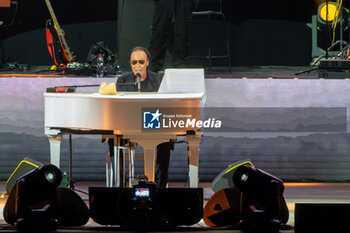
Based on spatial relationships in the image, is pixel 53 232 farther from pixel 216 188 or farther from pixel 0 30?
pixel 0 30

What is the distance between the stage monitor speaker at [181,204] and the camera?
15.4 feet

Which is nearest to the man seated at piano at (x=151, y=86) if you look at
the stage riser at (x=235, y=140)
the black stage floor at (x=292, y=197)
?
the black stage floor at (x=292, y=197)

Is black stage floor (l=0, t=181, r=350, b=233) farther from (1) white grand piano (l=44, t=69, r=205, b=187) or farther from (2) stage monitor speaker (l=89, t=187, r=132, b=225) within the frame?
(1) white grand piano (l=44, t=69, r=205, b=187)

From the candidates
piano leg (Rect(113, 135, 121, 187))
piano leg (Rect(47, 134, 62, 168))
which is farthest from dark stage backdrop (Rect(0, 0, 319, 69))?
piano leg (Rect(113, 135, 121, 187))

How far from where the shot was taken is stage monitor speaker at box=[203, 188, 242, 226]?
4.75 m

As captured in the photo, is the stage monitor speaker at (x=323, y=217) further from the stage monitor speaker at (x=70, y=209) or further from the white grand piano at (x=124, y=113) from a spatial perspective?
the stage monitor speaker at (x=70, y=209)

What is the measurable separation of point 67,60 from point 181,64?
1.29 meters

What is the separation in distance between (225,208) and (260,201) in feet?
0.83

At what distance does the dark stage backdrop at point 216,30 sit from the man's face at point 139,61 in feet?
9.90

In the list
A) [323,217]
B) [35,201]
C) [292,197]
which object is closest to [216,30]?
[292,197]

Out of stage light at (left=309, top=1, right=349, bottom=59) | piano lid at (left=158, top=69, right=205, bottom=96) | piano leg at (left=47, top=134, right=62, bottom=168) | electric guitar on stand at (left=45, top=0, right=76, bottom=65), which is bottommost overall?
piano leg at (left=47, top=134, right=62, bottom=168)

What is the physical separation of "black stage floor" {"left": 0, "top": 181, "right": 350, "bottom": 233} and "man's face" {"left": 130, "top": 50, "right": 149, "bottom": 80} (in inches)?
44.8

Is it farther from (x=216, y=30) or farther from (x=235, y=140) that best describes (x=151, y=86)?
(x=216, y=30)

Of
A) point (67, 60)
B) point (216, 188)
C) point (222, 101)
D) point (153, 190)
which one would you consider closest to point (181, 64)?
point (222, 101)
